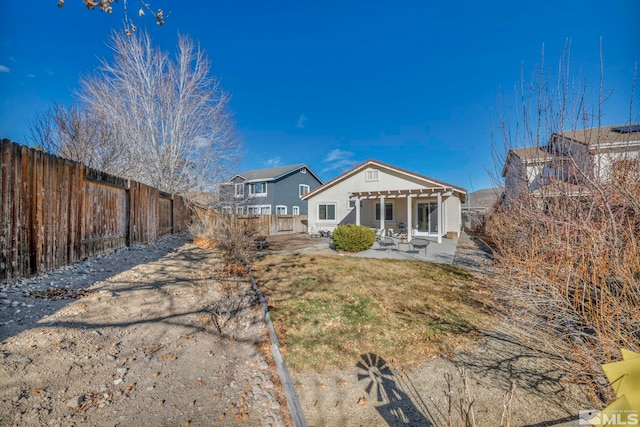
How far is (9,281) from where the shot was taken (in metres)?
4.25

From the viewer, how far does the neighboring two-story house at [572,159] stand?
350cm

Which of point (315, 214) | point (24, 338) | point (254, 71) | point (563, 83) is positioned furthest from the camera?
point (315, 214)

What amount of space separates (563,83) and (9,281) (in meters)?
9.46

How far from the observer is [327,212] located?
63.8 feet

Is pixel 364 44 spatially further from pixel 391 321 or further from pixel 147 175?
pixel 391 321

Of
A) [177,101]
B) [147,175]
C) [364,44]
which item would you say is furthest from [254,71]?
[147,175]

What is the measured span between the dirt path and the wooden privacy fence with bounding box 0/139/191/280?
0.54m

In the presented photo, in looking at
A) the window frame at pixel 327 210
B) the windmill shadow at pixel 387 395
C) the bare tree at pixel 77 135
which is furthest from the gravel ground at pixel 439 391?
the bare tree at pixel 77 135

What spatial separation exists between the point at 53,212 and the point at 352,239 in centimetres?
944

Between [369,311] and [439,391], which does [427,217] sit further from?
[439,391]

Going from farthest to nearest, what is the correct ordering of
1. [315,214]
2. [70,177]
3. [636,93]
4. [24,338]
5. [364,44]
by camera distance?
[315,214] < [364,44] < [70,177] < [636,93] < [24,338]

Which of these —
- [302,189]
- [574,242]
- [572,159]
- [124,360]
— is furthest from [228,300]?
[302,189]

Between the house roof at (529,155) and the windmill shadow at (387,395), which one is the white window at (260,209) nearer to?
the house roof at (529,155)

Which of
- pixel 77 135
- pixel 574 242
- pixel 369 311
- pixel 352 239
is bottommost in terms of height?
pixel 369 311
